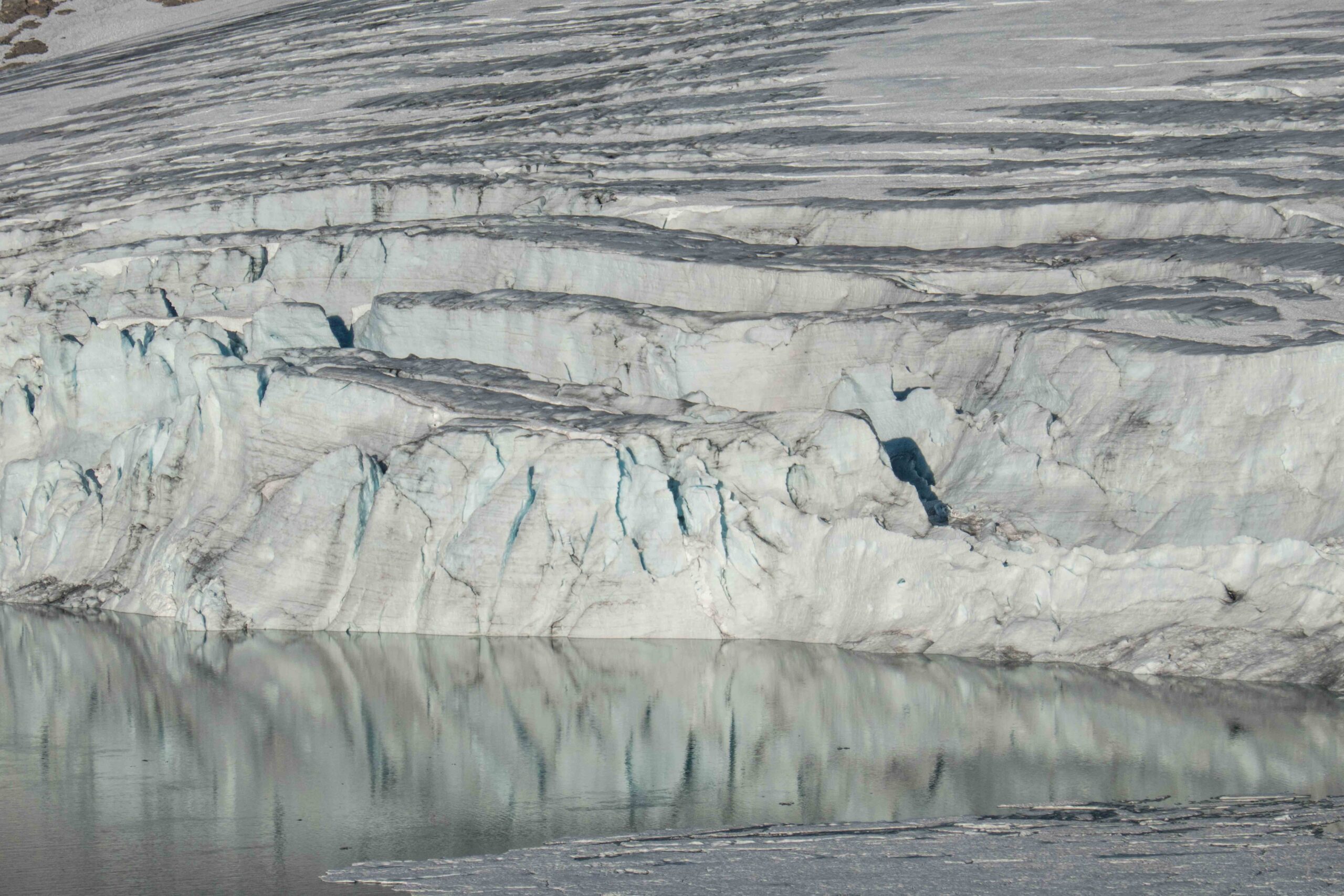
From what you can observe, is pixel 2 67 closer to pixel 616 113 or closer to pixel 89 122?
pixel 89 122

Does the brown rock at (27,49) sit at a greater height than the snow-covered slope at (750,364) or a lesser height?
greater

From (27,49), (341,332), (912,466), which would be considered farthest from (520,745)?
(27,49)

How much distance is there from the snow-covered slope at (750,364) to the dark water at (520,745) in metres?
0.79

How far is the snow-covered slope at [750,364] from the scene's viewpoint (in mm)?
16344

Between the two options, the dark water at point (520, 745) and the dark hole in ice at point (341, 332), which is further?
the dark hole in ice at point (341, 332)

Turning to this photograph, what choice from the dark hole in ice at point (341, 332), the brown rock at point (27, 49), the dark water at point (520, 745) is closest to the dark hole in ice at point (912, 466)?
the dark water at point (520, 745)

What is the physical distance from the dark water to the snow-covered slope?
0.79 meters

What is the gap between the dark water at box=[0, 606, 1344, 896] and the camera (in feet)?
38.1

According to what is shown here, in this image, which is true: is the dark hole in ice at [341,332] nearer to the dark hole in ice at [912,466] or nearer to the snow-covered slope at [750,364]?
the snow-covered slope at [750,364]

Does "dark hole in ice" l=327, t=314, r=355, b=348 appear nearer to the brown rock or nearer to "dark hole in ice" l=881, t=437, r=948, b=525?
"dark hole in ice" l=881, t=437, r=948, b=525

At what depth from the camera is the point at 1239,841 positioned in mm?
10766

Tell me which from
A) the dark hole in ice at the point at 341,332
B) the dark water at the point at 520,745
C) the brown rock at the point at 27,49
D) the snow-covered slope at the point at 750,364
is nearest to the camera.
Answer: the dark water at the point at 520,745

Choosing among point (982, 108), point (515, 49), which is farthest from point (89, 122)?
point (982, 108)

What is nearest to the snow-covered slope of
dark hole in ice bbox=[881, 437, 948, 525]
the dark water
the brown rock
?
dark hole in ice bbox=[881, 437, 948, 525]
